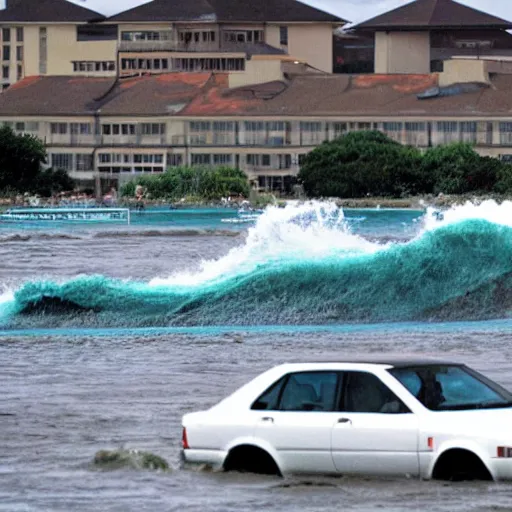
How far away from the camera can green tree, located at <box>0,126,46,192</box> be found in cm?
12669

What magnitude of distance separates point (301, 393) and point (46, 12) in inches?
6987

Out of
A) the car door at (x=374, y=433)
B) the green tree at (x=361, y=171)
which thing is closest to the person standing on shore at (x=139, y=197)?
the green tree at (x=361, y=171)

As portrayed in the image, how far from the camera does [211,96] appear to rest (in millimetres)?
146000

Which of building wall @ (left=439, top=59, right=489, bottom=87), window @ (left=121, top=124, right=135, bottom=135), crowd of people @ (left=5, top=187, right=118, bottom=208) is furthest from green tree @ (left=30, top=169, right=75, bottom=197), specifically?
building wall @ (left=439, top=59, right=489, bottom=87)

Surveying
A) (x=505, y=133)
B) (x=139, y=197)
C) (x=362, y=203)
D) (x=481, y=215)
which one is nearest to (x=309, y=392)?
(x=481, y=215)

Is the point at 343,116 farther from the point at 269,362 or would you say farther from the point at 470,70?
the point at 269,362

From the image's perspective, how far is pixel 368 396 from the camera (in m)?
17.7

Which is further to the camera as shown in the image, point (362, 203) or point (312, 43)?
point (312, 43)

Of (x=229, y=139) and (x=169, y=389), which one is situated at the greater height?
(x=229, y=139)

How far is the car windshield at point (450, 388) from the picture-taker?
17531 millimetres

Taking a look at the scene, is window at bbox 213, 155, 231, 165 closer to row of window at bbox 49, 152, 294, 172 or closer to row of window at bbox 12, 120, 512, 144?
row of window at bbox 49, 152, 294, 172

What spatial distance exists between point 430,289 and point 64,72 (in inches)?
6028

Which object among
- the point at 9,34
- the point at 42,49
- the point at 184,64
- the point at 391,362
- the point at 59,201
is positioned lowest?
the point at 59,201

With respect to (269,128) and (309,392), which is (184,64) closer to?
(269,128)
